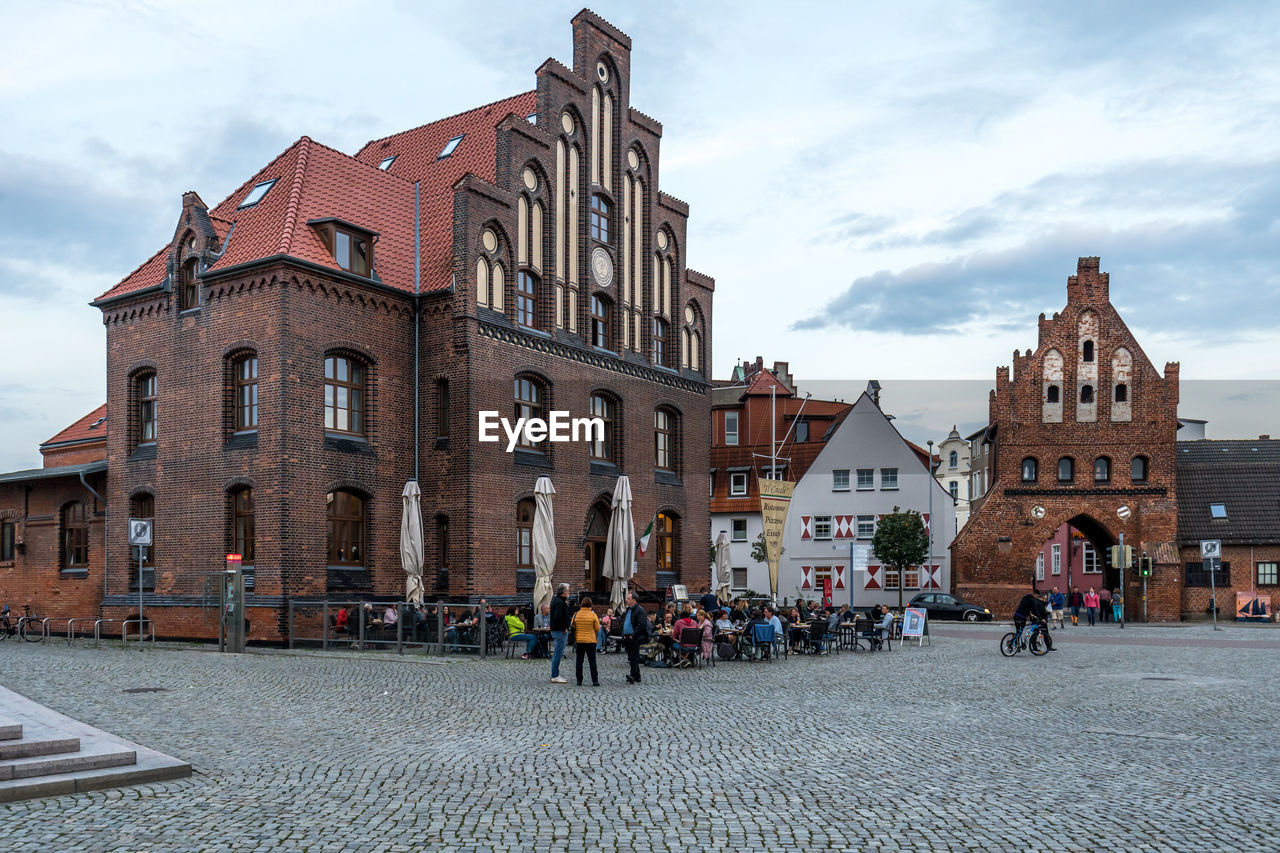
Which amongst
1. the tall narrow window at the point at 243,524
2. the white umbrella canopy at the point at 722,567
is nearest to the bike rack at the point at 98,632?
the tall narrow window at the point at 243,524

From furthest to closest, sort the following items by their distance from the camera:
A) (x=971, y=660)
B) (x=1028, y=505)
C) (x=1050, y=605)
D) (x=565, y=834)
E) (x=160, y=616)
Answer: (x=1028, y=505), (x=1050, y=605), (x=160, y=616), (x=971, y=660), (x=565, y=834)

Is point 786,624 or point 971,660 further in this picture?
point 786,624

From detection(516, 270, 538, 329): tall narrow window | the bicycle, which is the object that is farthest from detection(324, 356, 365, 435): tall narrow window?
the bicycle

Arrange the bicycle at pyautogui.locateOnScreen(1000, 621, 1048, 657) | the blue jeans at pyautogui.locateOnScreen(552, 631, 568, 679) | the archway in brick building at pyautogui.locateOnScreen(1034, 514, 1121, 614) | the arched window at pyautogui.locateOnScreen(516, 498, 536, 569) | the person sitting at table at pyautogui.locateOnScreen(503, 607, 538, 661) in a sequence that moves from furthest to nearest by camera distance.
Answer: the archway in brick building at pyautogui.locateOnScreen(1034, 514, 1121, 614) < the arched window at pyautogui.locateOnScreen(516, 498, 536, 569) < the bicycle at pyautogui.locateOnScreen(1000, 621, 1048, 657) < the person sitting at table at pyautogui.locateOnScreen(503, 607, 538, 661) < the blue jeans at pyautogui.locateOnScreen(552, 631, 568, 679)

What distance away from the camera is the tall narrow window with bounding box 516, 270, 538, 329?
102 ft

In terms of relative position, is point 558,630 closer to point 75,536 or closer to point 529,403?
point 529,403

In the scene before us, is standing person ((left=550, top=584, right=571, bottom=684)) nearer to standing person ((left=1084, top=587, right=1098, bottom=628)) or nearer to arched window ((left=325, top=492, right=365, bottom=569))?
arched window ((left=325, top=492, right=365, bottom=569))

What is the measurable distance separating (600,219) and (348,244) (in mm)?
8544

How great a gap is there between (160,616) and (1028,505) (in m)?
33.8

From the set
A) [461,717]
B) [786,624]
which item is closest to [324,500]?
[786,624]

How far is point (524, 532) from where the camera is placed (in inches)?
1212

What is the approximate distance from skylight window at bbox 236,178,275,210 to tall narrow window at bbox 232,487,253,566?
787 centimetres

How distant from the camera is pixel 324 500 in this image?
1080 inches

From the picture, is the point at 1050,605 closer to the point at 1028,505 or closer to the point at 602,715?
the point at 1028,505
